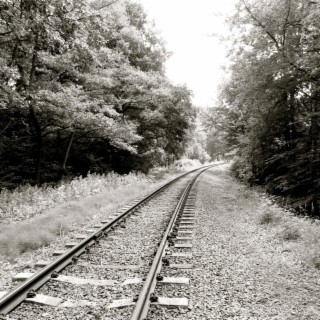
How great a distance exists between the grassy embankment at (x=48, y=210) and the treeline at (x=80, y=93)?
3.46 meters

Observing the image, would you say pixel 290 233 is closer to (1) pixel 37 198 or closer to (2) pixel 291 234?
(2) pixel 291 234

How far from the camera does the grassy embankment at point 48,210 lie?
645 cm

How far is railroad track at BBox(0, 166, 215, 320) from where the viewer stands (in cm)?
357

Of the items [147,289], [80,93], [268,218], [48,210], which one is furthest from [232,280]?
[80,93]

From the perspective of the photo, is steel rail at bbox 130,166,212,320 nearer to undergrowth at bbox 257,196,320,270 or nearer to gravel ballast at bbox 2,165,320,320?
gravel ballast at bbox 2,165,320,320

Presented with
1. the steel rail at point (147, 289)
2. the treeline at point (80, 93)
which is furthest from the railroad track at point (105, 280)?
the treeline at point (80, 93)

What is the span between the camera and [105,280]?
4.46 m

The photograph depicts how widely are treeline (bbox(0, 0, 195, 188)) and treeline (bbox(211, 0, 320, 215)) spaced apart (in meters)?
6.51

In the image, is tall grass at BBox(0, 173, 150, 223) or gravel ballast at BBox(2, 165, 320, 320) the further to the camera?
tall grass at BBox(0, 173, 150, 223)

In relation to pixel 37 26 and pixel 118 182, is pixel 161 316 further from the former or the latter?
pixel 118 182

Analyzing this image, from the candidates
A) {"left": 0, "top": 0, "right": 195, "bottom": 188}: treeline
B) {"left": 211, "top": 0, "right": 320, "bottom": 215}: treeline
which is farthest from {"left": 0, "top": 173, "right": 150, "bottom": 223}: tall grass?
{"left": 211, "top": 0, "right": 320, "bottom": 215}: treeline

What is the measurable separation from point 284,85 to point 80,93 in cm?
968

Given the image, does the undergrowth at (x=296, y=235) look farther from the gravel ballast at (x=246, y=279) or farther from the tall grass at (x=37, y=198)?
the tall grass at (x=37, y=198)

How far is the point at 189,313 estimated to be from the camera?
3.62 metres
